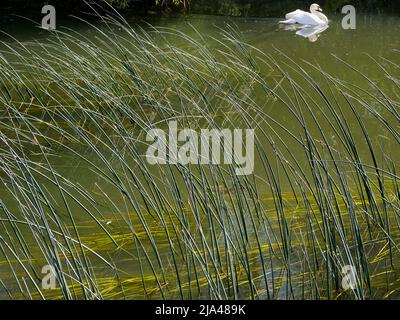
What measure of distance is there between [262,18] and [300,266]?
5512mm

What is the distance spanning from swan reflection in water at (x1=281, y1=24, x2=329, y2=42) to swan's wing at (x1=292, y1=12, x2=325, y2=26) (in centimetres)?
5

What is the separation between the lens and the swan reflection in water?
684 centimetres

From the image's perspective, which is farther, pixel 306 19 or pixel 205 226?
pixel 306 19

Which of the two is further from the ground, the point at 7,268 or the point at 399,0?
the point at 399,0

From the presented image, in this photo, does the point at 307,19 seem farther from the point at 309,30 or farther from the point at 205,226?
the point at 205,226

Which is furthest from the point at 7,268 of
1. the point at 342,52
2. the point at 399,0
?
the point at 399,0

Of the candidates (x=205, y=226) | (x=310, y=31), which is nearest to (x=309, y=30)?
(x=310, y=31)

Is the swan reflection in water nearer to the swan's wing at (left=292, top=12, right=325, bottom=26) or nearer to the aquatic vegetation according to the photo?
the swan's wing at (left=292, top=12, right=325, bottom=26)

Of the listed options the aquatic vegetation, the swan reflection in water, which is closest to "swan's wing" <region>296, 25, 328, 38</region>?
the swan reflection in water

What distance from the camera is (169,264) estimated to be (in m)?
2.74

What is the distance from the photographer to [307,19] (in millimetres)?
7039

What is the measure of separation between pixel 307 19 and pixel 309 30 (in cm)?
10
